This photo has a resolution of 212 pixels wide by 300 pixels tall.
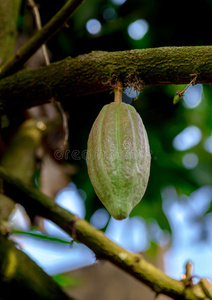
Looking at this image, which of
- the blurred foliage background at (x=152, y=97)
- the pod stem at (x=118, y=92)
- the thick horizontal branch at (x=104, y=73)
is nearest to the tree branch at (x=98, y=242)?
the thick horizontal branch at (x=104, y=73)

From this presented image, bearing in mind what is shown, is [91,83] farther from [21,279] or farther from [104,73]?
[21,279]

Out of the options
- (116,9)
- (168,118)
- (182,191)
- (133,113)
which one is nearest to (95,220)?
(182,191)

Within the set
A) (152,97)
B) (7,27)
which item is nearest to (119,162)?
(7,27)

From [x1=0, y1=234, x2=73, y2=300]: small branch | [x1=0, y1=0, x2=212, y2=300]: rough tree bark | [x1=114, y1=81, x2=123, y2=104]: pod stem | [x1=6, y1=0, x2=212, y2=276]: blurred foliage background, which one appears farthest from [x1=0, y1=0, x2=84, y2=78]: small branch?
[x1=6, y1=0, x2=212, y2=276]: blurred foliage background

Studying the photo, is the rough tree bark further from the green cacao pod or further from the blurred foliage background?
the blurred foliage background

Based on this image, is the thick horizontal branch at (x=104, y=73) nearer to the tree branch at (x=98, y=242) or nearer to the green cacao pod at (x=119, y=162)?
the green cacao pod at (x=119, y=162)

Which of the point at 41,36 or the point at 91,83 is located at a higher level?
the point at 41,36
